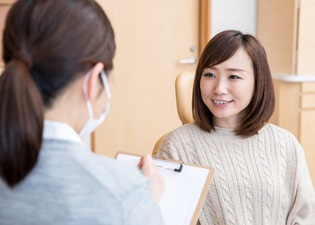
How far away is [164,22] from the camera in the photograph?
3.09m

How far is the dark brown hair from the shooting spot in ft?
2.12

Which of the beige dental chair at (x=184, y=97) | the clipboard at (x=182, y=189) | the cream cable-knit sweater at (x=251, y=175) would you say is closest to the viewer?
the clipboard at (x=182, y=189)

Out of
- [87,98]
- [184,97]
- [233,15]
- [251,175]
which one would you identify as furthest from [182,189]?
[233,15]

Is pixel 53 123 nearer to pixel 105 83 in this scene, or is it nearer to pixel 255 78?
pixel 105 83

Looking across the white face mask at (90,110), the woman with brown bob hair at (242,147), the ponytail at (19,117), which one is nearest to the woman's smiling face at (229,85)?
the woman with brown bob hair at (242,147)

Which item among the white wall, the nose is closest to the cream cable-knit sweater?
the nose

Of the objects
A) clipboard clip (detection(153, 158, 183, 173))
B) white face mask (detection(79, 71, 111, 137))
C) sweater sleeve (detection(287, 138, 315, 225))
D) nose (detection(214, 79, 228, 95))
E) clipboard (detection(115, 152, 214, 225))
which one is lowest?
sweater sleeve (detection(287, 138, 315, 225))

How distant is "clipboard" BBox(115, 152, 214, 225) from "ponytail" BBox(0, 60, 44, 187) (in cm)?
36

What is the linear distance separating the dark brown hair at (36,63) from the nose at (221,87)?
645mm

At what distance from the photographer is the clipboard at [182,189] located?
3.31 feet

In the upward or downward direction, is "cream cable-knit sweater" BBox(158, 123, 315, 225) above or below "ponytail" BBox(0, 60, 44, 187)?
below

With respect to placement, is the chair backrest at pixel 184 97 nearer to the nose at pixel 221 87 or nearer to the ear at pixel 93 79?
the nose at pixel 221 87

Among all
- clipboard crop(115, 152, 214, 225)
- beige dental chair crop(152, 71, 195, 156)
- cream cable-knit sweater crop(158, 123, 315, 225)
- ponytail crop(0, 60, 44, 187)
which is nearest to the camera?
ponytail crop(0, 60, 44, 187)

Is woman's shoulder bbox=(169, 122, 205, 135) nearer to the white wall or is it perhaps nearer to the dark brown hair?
the dark brown hair
